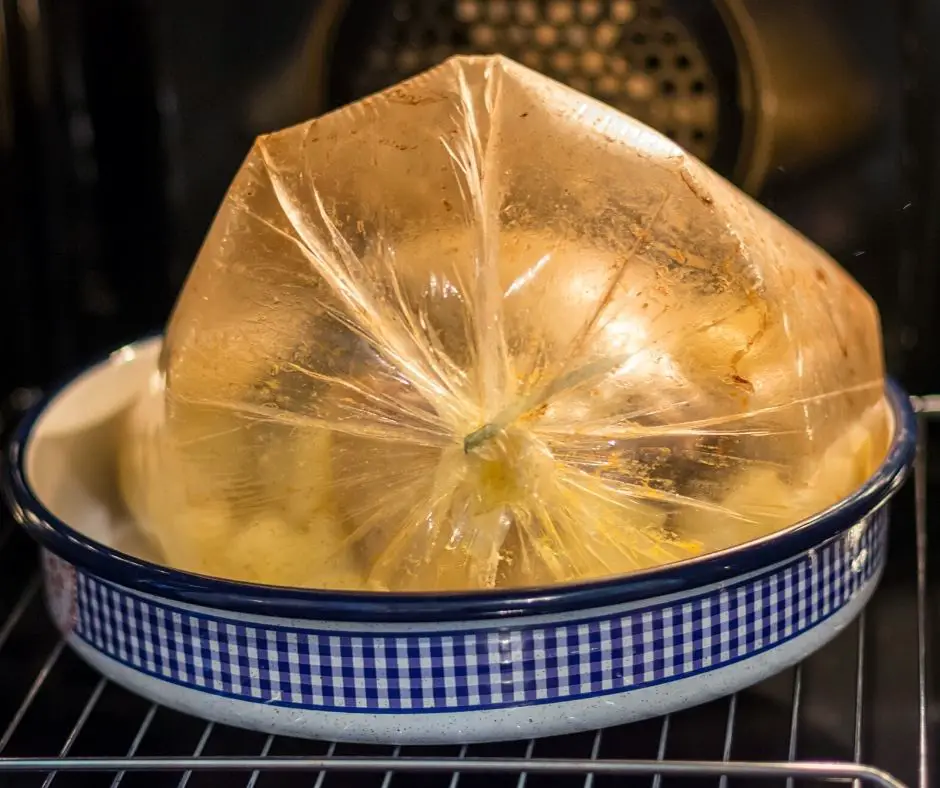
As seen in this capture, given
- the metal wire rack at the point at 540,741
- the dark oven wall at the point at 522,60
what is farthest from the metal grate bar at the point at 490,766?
the dark oven wall at the point at 522,60

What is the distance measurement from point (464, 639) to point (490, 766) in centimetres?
5

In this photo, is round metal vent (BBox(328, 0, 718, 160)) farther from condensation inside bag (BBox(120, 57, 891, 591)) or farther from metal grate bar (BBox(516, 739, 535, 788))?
metal grate bar (BBox(516, 739, 535, 788))

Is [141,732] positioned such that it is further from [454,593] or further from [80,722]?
[454,593]

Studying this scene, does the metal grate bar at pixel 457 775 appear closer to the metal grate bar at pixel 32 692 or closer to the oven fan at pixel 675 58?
the metal grate bar at pixel 32 692

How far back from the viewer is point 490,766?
51 cm

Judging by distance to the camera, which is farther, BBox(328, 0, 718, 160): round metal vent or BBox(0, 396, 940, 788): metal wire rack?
BBox(328, 0, 718, 160): round metal vent

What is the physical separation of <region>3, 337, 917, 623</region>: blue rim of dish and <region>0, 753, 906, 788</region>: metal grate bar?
0.06 m

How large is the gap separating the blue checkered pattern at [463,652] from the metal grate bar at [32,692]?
0.10m

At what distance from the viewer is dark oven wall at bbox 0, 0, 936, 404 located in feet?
2.54

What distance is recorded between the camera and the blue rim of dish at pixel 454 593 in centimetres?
51

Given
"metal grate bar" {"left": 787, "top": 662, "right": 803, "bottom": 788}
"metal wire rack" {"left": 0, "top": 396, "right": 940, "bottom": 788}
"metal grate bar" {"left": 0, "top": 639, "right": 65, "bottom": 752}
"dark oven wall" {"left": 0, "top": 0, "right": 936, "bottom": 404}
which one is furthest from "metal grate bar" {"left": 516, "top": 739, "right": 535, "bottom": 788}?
"dark oven wall" {"left": 0, "top": 0, "right": 936, "bottom": 404}

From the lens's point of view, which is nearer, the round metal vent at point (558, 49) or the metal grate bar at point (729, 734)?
the metal grate bar at point (729, 734)

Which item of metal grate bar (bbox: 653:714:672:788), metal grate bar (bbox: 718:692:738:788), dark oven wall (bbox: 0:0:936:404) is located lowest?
metal grate bar (bbox: 718:692:738:788)

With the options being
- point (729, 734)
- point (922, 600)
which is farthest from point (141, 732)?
point (922, 600)
